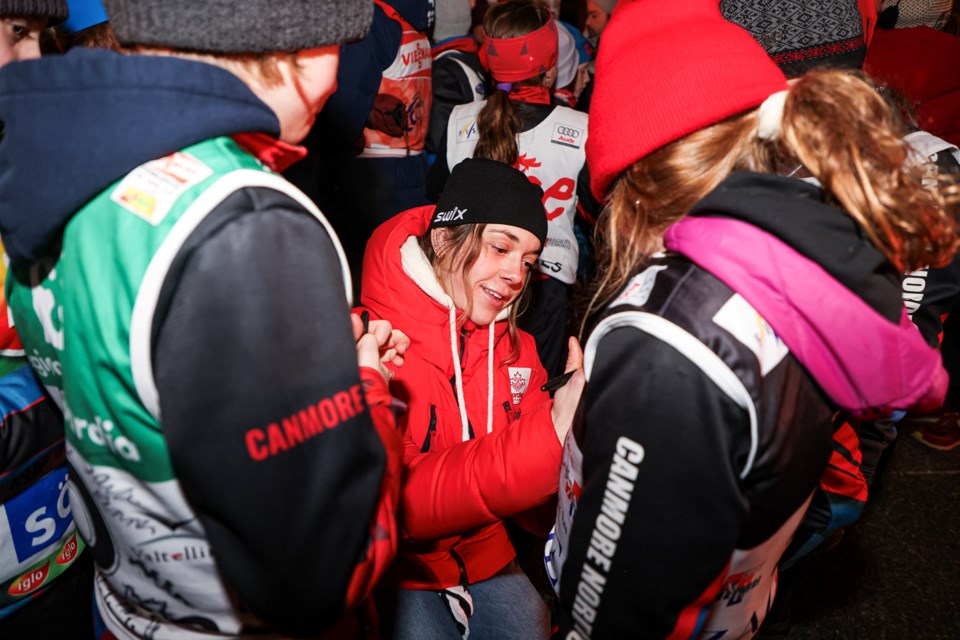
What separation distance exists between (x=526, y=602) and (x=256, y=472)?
148cm

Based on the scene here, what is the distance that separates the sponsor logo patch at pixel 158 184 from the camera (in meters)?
0.83

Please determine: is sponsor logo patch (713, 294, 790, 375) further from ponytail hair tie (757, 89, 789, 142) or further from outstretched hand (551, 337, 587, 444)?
outstretched hand (551, 337, 587, 444)

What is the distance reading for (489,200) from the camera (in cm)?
232

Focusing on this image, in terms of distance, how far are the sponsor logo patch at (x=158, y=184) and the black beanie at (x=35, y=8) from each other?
0.81m

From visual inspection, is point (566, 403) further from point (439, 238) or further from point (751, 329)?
point (439, 238)

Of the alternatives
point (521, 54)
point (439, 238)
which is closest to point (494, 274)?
point (439, 238)

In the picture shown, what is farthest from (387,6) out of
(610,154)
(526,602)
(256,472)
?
(256,472)

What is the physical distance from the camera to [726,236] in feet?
3.17

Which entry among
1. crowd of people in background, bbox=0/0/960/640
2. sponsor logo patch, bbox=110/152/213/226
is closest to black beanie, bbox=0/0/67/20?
crowd of people in background, bbox=0/0/960/640

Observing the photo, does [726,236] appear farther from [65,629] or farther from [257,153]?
[65,629]

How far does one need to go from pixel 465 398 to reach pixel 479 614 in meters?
0.67

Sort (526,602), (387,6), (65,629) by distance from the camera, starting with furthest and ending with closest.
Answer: (387,6) → (526,602) → (65,629)

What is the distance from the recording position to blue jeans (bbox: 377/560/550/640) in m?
1.98

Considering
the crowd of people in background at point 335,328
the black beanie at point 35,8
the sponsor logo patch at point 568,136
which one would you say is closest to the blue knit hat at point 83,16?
the black beanie at point 35,8
